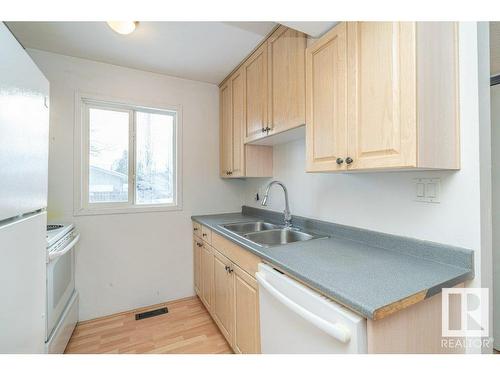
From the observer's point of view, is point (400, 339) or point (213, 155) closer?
point (400, 339)

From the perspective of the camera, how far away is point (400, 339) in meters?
0.75

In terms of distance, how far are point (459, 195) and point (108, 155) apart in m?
2.56

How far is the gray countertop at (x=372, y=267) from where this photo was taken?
73 cm

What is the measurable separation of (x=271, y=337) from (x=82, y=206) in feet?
6.35

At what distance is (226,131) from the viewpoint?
2.42 meters

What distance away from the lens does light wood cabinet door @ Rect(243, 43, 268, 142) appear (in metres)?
1.76

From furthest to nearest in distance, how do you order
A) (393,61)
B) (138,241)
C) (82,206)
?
(138,241) → (82,206) → (393,61)

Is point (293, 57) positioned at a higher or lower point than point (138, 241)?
higher

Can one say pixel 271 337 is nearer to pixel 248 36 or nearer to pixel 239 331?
pixel 239 331

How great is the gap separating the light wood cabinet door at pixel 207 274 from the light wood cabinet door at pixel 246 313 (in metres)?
0.48

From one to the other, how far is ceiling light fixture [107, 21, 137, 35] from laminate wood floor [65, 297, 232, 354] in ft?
7.35

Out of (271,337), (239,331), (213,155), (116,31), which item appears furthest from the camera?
(213,155)

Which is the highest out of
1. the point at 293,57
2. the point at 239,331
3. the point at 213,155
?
the point at 293,57
